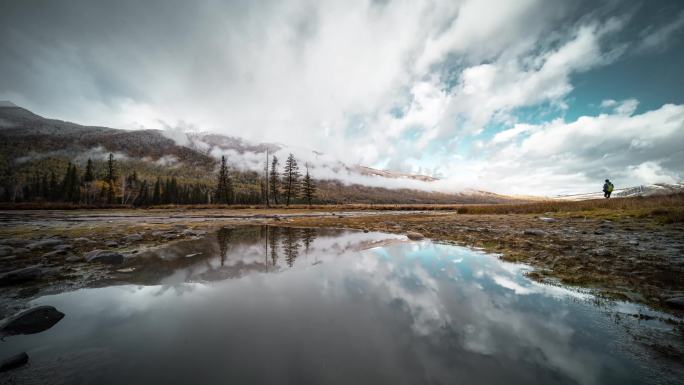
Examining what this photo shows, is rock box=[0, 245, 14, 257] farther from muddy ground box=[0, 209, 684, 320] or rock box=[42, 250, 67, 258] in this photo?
rock box=[42, 250, 67, 258]

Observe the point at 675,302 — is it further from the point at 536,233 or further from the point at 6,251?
the point at 6,251

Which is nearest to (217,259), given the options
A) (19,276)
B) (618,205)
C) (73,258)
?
(19,276)

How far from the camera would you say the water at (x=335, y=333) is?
397 cm

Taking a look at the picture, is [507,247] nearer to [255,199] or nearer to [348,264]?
[348,264]

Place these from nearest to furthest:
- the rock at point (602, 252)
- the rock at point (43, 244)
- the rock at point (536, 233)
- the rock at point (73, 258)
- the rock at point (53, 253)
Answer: the rock at point (602, 252)
the rock at point (73, 258)
the rock at point (53, 253)
the rock at point (43, 244)
the rock at point (536, 233)

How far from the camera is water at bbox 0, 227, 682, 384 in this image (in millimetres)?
3971

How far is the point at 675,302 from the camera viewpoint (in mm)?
5953

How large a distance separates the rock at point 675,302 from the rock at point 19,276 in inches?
717

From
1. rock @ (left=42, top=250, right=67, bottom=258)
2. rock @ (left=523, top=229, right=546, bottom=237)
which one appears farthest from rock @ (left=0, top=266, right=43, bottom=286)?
rock @ (left=523, top=229, right=546, bottom=237)

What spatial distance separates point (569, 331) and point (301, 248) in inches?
470

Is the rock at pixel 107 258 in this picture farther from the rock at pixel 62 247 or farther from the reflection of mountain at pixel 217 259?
the rock at pixel 62 247

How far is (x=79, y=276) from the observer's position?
30.2ft

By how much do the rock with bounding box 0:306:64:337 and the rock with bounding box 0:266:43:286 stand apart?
4374mm

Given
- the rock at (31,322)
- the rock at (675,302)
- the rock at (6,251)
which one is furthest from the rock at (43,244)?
the rock at (675,302)
